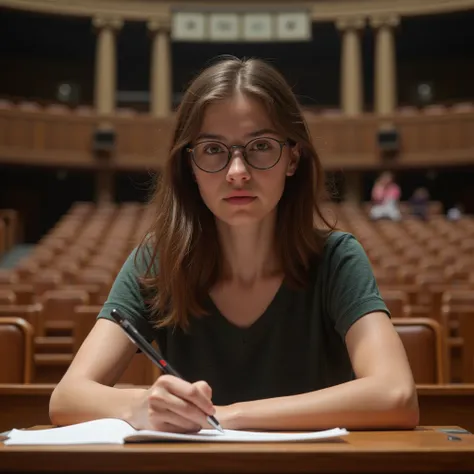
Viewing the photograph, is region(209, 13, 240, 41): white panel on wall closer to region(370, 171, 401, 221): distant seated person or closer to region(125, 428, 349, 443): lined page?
region(370, 171, 401, 221): distant seated person

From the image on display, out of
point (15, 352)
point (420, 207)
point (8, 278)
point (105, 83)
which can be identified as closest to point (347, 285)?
Answer: point (15, 352)

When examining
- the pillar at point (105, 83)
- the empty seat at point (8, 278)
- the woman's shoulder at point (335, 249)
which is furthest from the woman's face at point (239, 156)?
the pillar at point (105, 83)

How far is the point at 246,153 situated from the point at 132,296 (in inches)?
12.5

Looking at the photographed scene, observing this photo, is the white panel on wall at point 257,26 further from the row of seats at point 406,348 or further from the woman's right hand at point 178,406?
the woman's right hand at point 178,406

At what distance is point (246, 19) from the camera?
9.50 m

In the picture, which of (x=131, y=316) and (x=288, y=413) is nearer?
(x=288, y=413)

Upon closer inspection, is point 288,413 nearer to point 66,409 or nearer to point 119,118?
point 66,409

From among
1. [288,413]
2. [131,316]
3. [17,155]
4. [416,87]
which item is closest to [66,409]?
[131,316]

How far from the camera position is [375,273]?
13.1ft

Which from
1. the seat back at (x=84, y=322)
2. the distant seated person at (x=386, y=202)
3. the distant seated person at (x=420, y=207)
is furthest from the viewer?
the distant seated person at (x=420, y=207)

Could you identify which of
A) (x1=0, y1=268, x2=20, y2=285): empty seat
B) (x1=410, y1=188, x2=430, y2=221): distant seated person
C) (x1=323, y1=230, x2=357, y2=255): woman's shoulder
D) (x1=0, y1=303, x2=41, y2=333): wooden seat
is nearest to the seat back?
(x1=0, y1=303, x2=41, y2=333): wooden seat

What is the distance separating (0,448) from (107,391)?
1.17 ft

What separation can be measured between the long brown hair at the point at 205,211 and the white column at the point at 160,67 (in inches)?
332

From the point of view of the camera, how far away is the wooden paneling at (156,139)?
896cm
